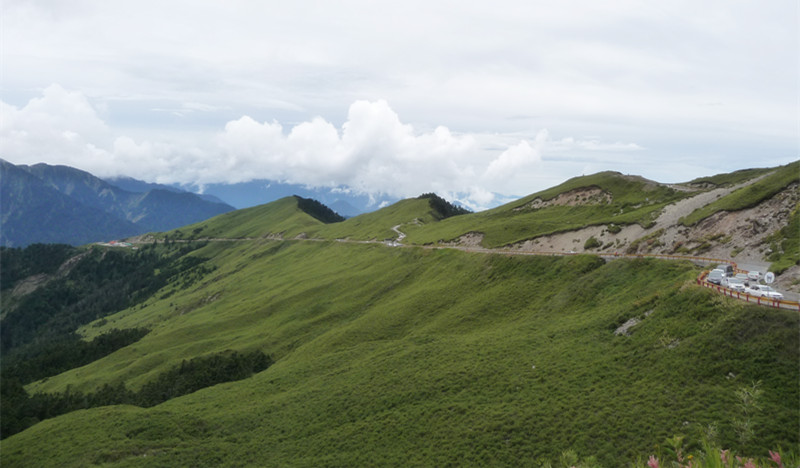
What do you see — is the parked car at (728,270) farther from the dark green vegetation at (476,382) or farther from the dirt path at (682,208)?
the dirt path at (682,208)

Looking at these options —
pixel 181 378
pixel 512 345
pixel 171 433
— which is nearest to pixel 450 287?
pixel 512 345

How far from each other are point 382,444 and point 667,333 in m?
27.8

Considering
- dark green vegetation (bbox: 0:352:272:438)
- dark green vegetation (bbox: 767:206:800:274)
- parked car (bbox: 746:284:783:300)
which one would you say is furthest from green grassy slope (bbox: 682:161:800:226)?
dark green vegetation (bbox: 0:352:272:438)

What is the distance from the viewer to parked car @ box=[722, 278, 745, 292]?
3547 cm

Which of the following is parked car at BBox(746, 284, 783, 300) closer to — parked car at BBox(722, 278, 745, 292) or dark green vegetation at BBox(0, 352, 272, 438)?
parked car at BBox(722, 278, 745, 292)

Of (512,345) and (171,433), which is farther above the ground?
(512,345)

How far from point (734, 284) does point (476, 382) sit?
25406 mm

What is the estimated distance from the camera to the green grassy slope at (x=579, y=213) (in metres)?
91.9

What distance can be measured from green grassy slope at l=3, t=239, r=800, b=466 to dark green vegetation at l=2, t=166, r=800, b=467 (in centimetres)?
17

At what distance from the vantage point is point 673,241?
211ft

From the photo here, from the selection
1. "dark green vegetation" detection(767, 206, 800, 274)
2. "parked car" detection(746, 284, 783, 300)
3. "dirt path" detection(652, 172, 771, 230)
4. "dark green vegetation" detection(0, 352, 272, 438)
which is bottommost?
"dark green vegetation" detection(0, 352, 272, 438)

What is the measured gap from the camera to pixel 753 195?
61562mm

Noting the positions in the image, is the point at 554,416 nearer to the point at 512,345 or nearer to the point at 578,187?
the point at 512,345

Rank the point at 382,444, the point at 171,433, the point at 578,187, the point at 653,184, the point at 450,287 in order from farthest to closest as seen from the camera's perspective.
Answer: the point at 578,187 → the point at 653,184 → the point at 450,287 → the point at 171,433 → the point at 382,444
